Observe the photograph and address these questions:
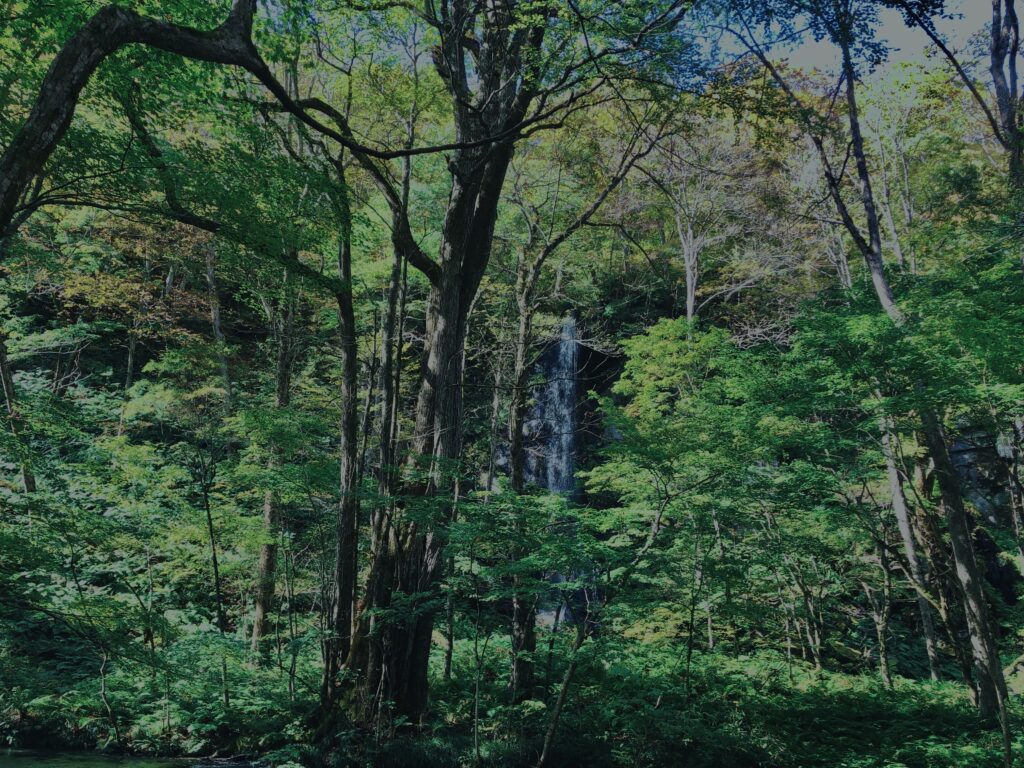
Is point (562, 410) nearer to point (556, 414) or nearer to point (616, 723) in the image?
point (556, 414)

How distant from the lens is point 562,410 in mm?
16922

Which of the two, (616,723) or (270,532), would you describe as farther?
(270,532)

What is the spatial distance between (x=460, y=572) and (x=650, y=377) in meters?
6.04

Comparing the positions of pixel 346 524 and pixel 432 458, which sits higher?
pixel 432 458

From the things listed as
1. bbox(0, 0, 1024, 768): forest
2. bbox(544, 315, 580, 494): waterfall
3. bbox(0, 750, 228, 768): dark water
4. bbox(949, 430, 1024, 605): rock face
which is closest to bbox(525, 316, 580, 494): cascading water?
bbox(544, 315, 580, 494): waterfall

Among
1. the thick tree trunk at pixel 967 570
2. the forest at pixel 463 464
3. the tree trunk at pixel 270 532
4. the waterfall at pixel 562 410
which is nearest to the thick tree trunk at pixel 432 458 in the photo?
the forest at pixel 463 464

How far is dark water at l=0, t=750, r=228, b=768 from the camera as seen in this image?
5.93 meters

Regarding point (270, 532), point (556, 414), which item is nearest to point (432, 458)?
point (270, 532)

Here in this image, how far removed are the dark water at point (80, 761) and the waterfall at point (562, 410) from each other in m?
11.0

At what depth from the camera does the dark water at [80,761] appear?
5.93 m

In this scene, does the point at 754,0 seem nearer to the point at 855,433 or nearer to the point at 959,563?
the point at 855,433

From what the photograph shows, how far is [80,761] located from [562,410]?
1274cm

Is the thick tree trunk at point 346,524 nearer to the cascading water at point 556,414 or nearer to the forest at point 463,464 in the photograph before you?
the forest at point 463,464

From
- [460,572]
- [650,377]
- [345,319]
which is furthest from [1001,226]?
[345,319]
